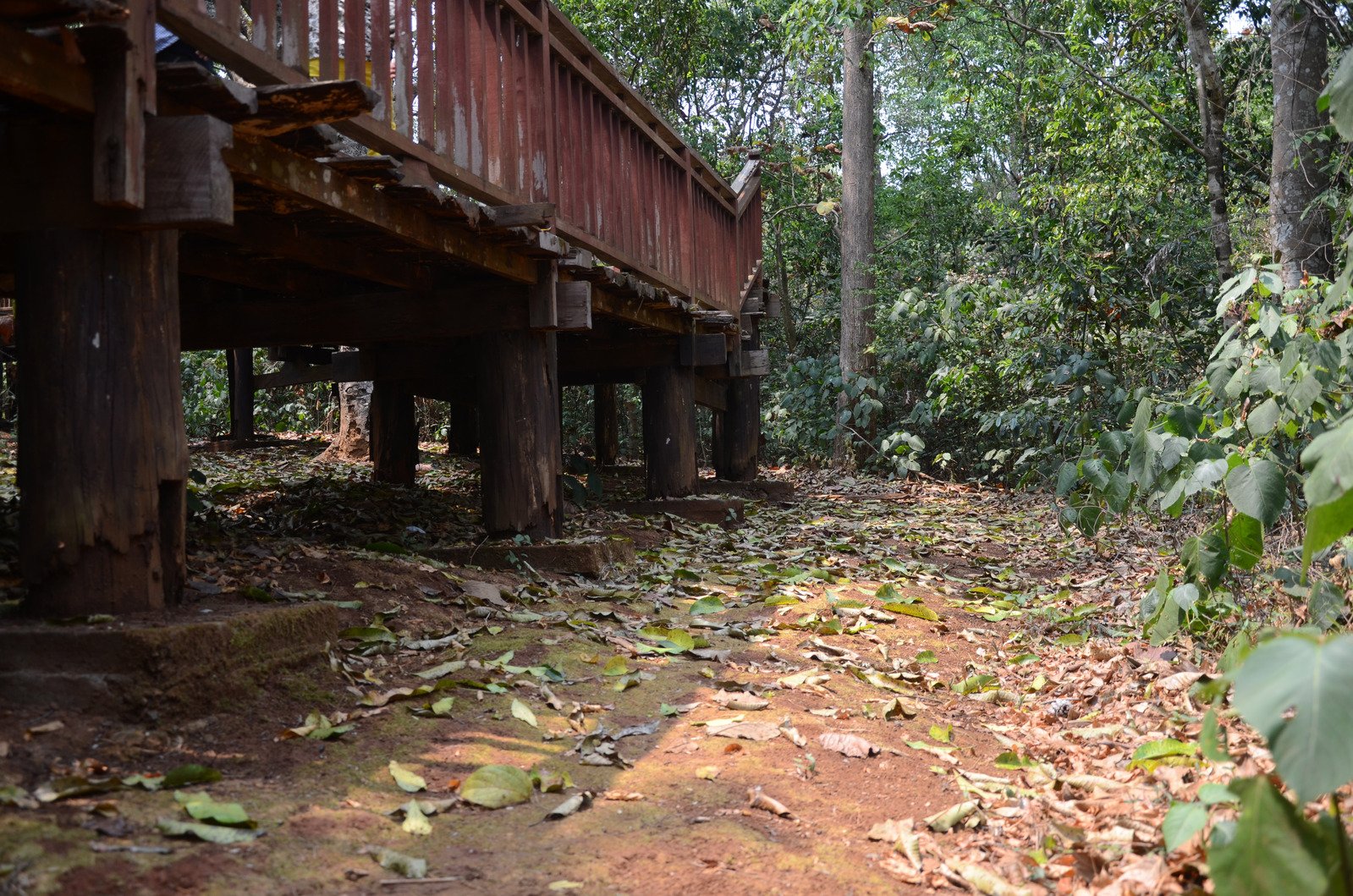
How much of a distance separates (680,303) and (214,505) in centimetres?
325

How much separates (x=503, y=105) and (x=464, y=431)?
21.2ft

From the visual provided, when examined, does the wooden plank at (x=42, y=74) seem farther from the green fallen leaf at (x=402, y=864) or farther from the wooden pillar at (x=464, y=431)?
the wooden pillar at (x=464, y=431)

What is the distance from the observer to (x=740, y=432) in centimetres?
1086

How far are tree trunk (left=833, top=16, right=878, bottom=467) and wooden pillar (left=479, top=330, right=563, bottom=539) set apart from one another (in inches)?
307

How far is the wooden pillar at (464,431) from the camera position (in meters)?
11.2

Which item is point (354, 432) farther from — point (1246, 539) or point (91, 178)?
point (1246, 539)

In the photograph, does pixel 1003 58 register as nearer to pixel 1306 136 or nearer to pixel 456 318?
pixel 1306 136

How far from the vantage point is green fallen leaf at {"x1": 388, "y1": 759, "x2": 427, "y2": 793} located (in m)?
2.80

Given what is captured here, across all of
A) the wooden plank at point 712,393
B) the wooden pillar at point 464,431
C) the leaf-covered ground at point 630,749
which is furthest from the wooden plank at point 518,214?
the wooden pillar at point 464,431

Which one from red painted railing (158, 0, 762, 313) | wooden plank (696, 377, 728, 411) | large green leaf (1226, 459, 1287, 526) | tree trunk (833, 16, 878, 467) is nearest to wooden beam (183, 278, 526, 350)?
red painted railing (158, 0, 762, 313)

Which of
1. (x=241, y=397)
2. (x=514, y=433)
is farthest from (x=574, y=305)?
(x=241, y=397)

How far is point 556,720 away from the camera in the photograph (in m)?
3.46

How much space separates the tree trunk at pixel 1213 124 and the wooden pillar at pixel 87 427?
828 cm

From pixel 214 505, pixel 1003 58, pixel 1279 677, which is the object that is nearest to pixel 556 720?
pixel 1279 677
